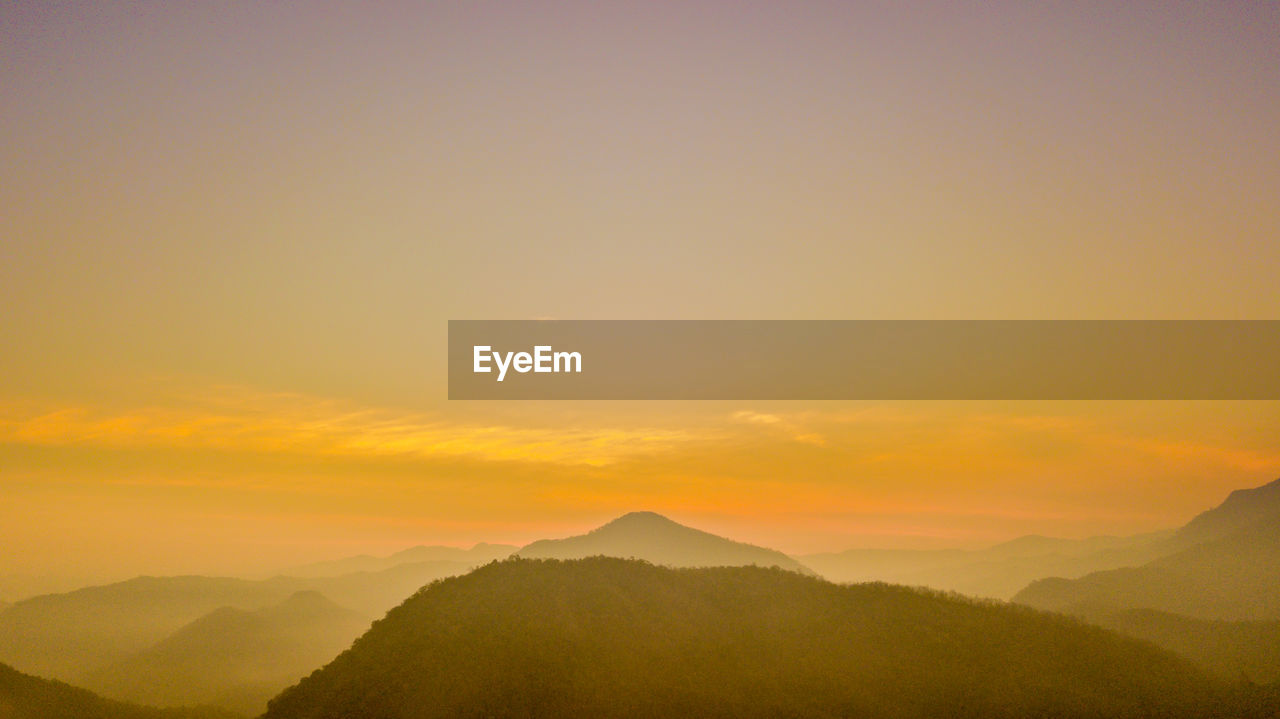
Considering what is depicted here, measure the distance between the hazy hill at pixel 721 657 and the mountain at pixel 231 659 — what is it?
71.1 meters

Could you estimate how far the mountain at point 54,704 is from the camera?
69.1 meters

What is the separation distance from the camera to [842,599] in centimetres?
5634

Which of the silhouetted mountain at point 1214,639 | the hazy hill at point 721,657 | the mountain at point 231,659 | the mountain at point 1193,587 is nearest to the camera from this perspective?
the hazy hill at point 721,657

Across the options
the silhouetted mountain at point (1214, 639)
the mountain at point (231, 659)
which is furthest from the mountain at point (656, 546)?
the silhouetted mountain at point (1214, 639)

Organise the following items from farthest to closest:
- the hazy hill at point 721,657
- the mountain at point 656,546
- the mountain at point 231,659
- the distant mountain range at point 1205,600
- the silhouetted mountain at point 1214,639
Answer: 1. the mountain at point 656,546
2. the mountain at point 231,659
3. the distant mountain range at point 1205,600
4. the silhouetted mountain at point 1214,639
5. the hazy hill at point 721,657

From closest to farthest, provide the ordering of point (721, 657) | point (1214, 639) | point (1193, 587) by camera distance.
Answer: point (721, 657)
point (1214, 639)
point (1193, 587)

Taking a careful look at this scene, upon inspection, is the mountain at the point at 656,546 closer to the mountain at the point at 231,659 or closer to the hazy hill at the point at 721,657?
the mountain at the point at 231,659

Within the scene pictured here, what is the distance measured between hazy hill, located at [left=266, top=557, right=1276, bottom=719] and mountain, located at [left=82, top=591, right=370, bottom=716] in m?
Result: 71.1

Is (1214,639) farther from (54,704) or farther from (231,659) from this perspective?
(231,659)

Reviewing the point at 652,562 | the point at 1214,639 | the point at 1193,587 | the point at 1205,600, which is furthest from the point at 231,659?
the point at 1193,587

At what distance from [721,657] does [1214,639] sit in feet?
214

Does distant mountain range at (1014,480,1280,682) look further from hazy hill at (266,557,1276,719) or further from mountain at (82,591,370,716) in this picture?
mountain at (82,591,370,716)

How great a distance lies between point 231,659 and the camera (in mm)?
143500

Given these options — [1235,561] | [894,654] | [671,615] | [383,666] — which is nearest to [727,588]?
[671,615]
